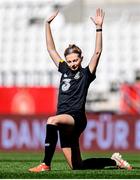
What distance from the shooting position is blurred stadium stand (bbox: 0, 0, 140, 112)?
1048 inches

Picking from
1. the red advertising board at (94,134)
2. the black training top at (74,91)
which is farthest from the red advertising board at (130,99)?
the black training top at (74,91)

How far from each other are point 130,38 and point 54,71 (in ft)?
11.4

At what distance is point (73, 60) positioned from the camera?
9312 mm

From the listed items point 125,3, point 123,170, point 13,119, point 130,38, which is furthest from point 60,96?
point 125,3

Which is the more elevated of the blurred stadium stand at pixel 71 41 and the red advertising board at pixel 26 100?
the blurred stadium stand at pixel 71 41

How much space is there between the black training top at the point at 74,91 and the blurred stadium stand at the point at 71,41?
1567 cm

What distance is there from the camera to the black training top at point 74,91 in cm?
931

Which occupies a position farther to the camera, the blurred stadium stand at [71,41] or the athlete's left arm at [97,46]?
the blurred stadium stand at [71,41]

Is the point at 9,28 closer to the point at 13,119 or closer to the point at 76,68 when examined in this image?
the point at 13,119

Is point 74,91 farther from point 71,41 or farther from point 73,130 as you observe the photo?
point 71,41

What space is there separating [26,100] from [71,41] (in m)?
5.16

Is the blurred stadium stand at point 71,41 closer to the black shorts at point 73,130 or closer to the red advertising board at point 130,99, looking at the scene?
the red advertising board at point 130,99

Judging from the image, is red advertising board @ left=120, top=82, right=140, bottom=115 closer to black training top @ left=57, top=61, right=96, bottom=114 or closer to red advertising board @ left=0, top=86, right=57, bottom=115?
red advertising board @ left=0, top=86, right=57, bottom=115

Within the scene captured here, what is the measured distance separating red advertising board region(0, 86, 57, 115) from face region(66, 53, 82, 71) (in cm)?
1470
